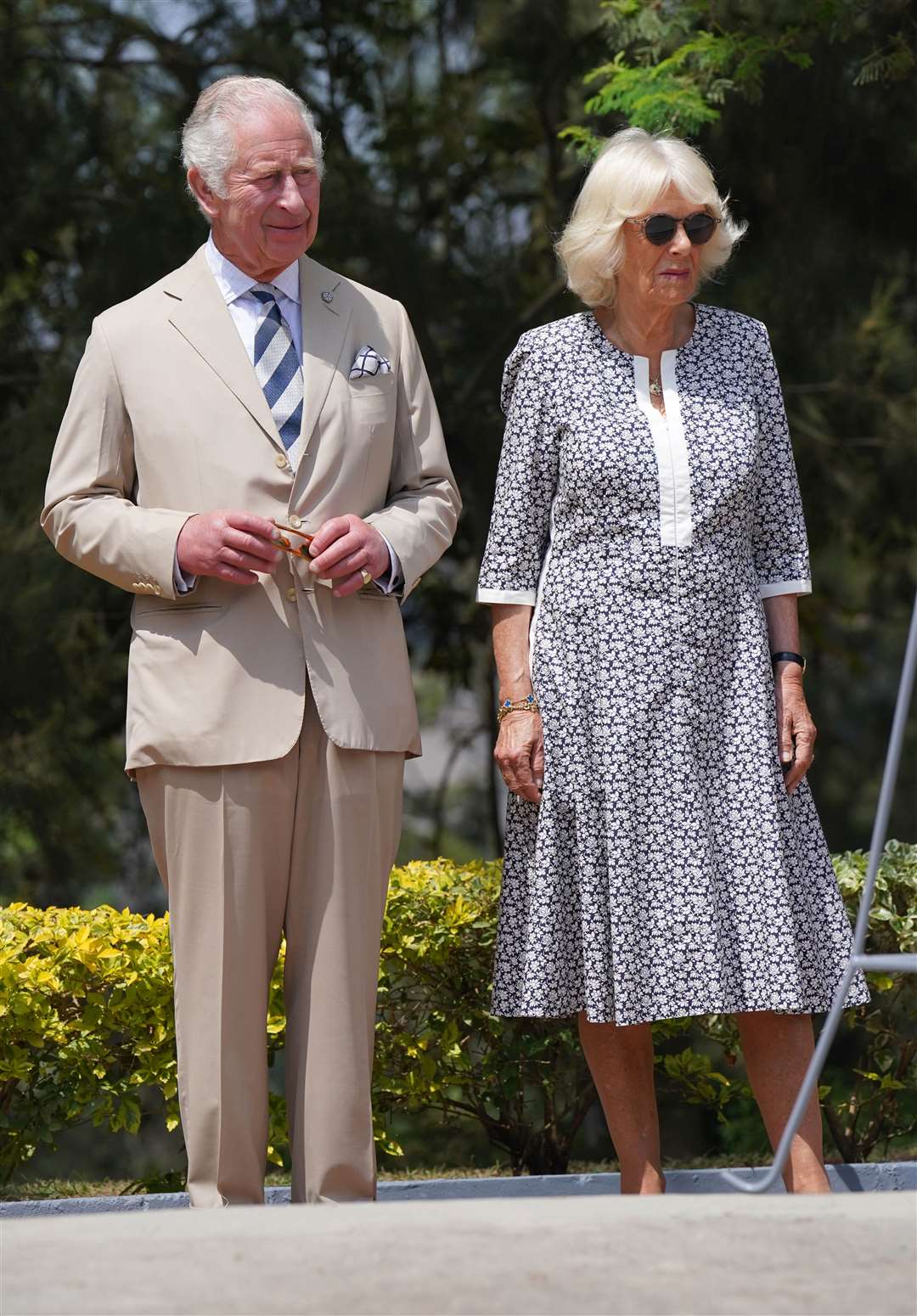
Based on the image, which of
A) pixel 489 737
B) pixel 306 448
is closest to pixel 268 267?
pixel 306 448

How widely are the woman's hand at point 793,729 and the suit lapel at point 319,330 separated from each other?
866mm

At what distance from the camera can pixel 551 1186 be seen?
3430 millimetres

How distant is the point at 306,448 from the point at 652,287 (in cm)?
63

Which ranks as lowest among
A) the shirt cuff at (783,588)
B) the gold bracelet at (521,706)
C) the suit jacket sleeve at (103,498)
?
the gold bracelet at (521,706)

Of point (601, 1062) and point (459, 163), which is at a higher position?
point (459, 163)

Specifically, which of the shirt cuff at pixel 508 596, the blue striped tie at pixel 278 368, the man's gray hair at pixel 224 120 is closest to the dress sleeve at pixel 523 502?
the shirt cuff at pixel 508 596

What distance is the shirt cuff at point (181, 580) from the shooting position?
2492 millimetres

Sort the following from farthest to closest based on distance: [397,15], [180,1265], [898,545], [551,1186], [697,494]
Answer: [898,545], [397,15], [551,1186], [697,494], [180,1265]

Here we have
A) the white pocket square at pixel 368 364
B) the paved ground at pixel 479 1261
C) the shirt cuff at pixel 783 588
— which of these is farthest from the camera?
the shirt cuff at pixel 783 588

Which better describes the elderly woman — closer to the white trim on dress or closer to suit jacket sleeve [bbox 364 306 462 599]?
the white trim on dress

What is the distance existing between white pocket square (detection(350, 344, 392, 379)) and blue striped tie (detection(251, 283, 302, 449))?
8 centimetres

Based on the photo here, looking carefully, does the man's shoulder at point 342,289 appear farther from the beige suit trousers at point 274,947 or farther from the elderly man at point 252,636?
the beige suit trousers at point 274,947

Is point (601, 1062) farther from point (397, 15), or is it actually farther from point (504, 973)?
point (397, 15)

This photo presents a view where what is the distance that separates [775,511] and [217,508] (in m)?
0.93
